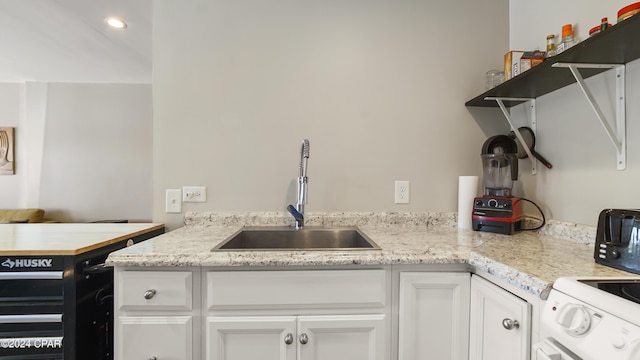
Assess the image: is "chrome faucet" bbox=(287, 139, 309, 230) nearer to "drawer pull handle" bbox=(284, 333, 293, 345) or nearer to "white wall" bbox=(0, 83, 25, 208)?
"drawer pull handle" bbox=(284, 333, 293, 345)

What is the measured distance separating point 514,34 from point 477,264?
1.42 meters

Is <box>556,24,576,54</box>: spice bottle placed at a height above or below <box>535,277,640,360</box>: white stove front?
above

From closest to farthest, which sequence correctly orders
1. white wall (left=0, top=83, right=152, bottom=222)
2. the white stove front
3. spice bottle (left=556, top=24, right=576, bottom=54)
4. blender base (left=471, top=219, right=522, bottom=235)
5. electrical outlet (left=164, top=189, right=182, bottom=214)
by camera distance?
the white stove front
spice bottle (left=556, top=24, right=576, bottom=54)
blender base (left=471, top=219, right=522, bottom=235)
electrical outlet (left=164, top=189, right=182, bottom=214)
white wall (left=0, top=83, right=152, bottom=222)

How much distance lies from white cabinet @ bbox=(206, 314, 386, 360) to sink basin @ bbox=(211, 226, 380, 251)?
447mm

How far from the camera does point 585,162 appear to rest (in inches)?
44.1

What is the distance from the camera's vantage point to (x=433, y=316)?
0.96m

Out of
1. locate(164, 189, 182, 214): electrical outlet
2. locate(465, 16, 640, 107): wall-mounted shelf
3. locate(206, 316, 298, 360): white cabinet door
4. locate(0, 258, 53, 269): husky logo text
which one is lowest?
locate(206, 316, 298, 360): white cabinet door

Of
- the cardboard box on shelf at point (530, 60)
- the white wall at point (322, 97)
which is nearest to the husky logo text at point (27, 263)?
the white wall at point (322, 97)

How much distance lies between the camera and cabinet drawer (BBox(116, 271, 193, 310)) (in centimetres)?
90

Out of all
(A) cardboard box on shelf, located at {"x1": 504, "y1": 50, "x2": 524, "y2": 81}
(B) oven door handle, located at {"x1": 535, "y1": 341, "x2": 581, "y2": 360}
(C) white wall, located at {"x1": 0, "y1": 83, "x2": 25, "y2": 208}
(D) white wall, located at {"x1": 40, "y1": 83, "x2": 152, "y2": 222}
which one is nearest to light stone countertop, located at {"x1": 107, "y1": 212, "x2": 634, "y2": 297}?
(B) oven door handle, located at {"x1": 535, "y1": 341, "x2": 581, "y2": 360}

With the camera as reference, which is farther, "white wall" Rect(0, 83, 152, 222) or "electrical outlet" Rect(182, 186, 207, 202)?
"white wall" Rect(0, 83, 152, 222)

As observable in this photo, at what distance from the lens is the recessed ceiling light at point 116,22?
2238 millimetres

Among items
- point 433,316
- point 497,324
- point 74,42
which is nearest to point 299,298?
point 433,316

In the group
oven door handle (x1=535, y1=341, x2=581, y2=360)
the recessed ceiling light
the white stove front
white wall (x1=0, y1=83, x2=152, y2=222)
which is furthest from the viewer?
white wall (x1=0, y1=83, x2=152, y2=222)
